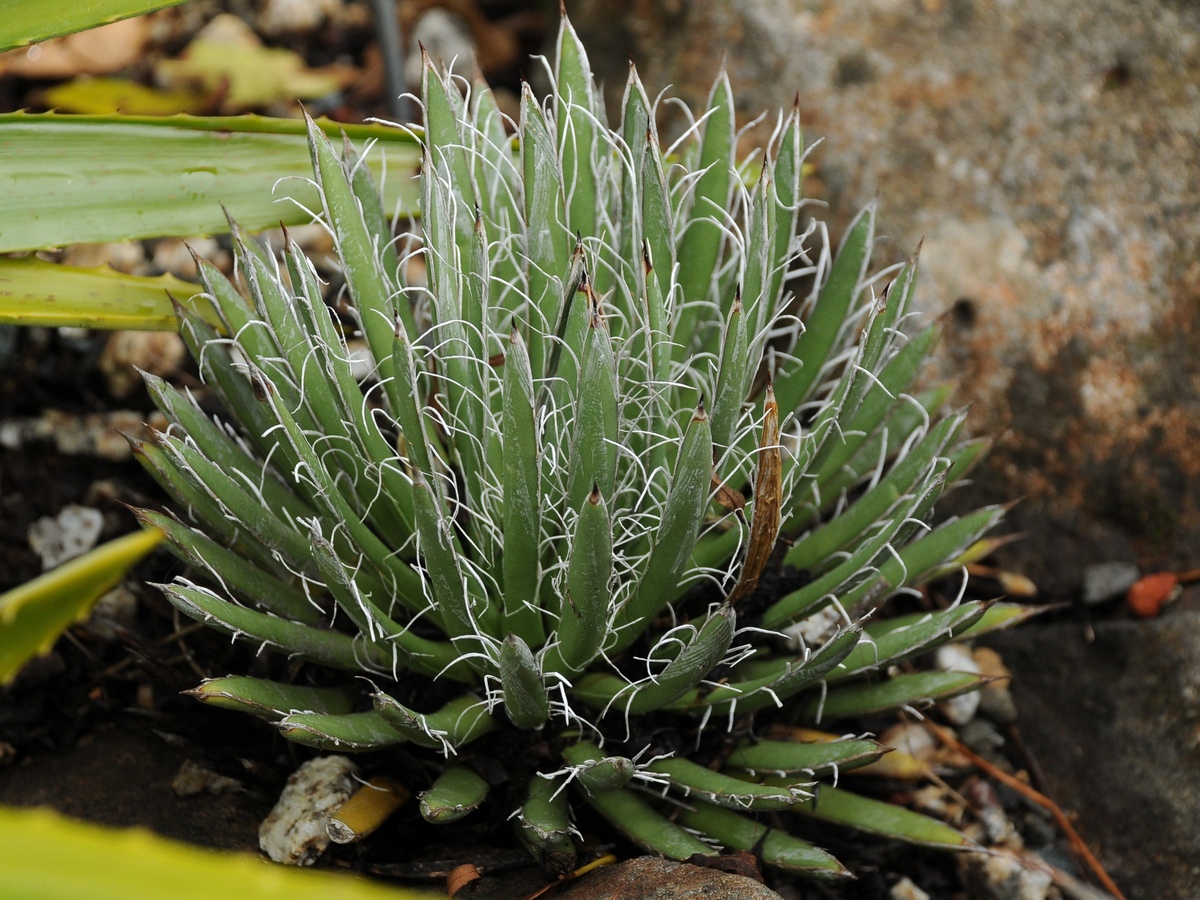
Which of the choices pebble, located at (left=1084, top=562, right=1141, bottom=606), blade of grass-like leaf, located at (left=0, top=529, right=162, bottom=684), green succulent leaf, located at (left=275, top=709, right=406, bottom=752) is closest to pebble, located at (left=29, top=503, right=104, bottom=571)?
green succulent leaf, located at (left=275, top=709, right=406, bottom=752)

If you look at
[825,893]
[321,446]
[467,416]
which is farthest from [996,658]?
[321,446]

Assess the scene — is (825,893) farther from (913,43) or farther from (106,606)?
(913,43)

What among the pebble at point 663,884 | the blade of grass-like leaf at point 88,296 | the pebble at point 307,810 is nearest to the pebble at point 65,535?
the blade of grass-like leaf at point 88,296

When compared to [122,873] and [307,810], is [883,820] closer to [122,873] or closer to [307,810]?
[307,810]

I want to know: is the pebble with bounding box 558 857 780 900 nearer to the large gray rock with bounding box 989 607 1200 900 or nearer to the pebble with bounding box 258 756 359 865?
the pebble with bounding box 258 756 359 865

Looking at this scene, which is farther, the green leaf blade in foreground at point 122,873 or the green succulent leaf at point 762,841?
the green succulent leaf at point 762,841

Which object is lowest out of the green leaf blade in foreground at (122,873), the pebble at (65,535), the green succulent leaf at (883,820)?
the green succulent leaf at (883,820)

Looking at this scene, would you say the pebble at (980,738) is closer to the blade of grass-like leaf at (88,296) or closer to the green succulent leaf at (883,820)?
the green succulent leaf at (883,820)
